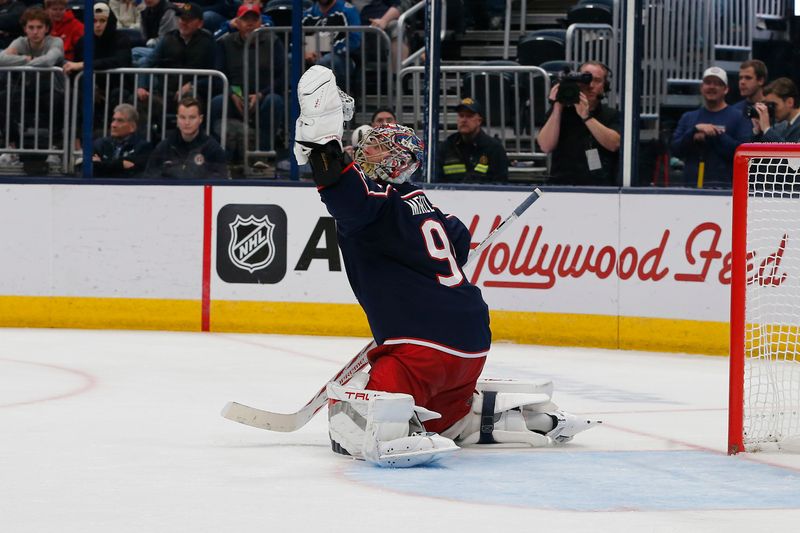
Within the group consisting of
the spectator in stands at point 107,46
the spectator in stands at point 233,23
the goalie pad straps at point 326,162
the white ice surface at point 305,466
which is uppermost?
the spectator in stands at point 233,23

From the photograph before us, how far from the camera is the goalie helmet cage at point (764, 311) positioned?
4.57 meters

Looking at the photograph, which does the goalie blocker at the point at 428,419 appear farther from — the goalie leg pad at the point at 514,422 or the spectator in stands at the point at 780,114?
the spectator in stands at the point at 780,114

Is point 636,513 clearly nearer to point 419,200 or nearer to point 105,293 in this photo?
point 419,200

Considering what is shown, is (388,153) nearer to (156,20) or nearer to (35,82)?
(35,82)

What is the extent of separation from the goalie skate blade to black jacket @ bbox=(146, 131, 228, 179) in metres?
4.05

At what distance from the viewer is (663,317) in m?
7.62

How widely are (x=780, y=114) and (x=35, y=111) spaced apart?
4690mm

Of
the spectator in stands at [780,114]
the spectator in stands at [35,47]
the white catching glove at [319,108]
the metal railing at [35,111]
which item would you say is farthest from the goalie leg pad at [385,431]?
the spectator in stands at [35,47]

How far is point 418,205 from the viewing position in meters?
4.50

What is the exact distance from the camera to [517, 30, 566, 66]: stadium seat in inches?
378

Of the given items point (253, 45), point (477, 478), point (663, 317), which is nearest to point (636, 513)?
point (477, 478)

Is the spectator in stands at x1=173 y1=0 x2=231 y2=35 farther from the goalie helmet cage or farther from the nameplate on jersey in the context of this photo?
the nameplate on jersey

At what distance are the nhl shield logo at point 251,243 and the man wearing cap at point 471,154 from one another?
1.07 meters

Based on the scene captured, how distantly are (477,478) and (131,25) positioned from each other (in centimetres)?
692
